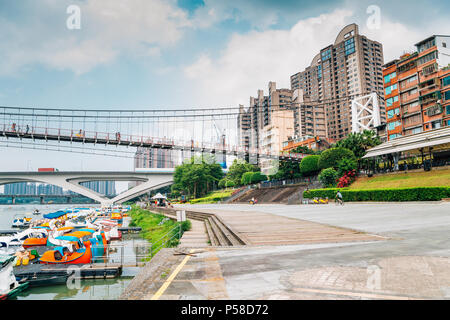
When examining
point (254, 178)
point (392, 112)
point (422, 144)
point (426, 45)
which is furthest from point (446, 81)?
point (254, 178)

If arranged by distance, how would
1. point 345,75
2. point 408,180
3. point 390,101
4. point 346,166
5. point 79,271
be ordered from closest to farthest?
point 79,271, point 408,180, point 346,166, point 390,101, point 345,75

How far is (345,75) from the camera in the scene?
12019 cm

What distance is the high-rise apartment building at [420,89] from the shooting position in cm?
4112

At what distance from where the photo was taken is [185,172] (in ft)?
255

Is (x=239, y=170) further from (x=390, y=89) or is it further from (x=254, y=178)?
(x=390, y=89)

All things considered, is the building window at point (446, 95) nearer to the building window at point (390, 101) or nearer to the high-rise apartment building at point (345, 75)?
the building window at point (390, 101)

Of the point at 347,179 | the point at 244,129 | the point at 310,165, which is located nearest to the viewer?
the point at 347,179

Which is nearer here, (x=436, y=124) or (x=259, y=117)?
(x=436, y=124)

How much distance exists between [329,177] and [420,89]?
2150 cm

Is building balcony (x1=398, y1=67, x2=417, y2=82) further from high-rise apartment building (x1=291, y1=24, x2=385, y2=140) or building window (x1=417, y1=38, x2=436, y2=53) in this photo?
high-rise apartment building (x1=291, y1=24, x2=385, y2=140)
